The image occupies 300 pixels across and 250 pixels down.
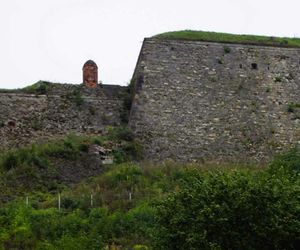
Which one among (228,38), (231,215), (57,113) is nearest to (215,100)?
(228,38)

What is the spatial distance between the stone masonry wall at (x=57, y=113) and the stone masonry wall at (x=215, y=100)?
1.40m

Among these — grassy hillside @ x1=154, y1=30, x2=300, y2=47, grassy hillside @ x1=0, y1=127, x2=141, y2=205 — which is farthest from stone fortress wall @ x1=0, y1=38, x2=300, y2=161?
grassy hillside @ x1=0, y1=127, x2=141, y2=205

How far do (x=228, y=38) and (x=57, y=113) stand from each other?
9.04m

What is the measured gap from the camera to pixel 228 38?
36562 millimetres

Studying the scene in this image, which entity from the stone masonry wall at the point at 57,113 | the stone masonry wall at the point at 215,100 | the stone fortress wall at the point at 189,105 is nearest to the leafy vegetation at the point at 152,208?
the stone masonry wall at the point at 57,113

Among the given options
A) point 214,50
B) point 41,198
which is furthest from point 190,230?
point 214,50

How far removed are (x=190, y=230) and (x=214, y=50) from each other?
18.5m

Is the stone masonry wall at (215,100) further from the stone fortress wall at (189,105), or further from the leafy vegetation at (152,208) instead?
the leafy vegetation at (152,208)

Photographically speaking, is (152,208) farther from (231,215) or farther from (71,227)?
(231,215)

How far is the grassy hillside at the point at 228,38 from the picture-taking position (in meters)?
36.1

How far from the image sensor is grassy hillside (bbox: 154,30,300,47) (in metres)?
36.1

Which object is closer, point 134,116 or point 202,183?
point 202,183

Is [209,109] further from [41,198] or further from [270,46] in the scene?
[41,198]

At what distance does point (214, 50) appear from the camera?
3541 centimetres
